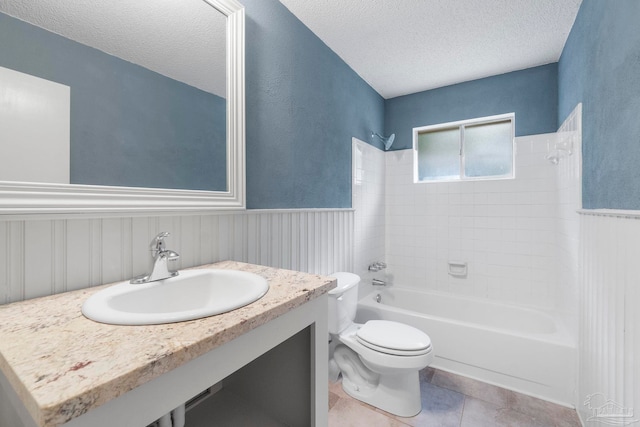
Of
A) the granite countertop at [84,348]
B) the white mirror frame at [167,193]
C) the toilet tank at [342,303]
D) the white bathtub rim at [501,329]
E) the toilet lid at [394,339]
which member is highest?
the white mirror frame at [167,193]

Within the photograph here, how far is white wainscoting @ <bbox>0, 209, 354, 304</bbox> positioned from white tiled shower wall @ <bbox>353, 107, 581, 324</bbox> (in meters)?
1.11

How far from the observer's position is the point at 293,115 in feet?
5.56

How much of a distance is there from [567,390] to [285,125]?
2.36 m

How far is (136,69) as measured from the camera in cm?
101

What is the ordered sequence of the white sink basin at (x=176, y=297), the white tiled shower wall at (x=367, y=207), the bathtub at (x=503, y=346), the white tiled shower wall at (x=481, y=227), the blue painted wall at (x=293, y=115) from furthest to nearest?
the white tiled shower wall at (x=367, y=207) → the white tiled shower wall at (x=481, y=227) → the bathtub at (x=503, y=346) → the blue painted wall at (x=293, y=115) → the white sink basin at (x=176, y=297)

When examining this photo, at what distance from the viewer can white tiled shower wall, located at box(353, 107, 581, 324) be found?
224 cm

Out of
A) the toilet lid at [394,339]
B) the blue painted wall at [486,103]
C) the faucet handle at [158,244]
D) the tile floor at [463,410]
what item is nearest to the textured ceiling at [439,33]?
the blue painted wall at [486,103]

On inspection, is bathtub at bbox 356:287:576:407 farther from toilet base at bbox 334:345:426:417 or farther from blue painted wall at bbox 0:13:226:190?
blue painted wall at bbox 0:13:226:190

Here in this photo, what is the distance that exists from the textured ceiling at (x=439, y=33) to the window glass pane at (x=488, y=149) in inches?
19.2

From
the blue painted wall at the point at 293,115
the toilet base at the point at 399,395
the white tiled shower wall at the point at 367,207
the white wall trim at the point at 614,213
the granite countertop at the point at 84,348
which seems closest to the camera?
the granite countertop at the point at 84,348

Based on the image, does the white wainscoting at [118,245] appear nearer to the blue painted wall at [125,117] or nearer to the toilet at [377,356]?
the blue painted wall at [125,117]

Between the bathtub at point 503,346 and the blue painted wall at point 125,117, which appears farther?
the bathtub at point 503,346

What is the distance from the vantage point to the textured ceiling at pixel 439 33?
1.64m

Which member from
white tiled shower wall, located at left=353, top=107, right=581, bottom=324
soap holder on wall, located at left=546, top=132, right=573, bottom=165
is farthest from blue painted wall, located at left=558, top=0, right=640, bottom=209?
white tiled shower wall, located at left=353, top=107, right=581, bottom=324
